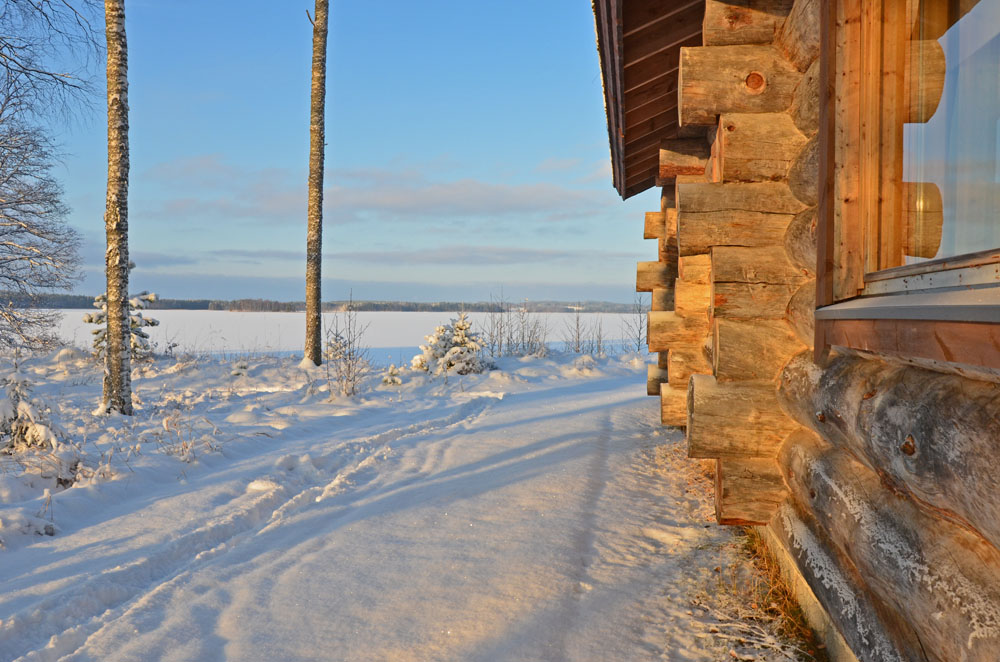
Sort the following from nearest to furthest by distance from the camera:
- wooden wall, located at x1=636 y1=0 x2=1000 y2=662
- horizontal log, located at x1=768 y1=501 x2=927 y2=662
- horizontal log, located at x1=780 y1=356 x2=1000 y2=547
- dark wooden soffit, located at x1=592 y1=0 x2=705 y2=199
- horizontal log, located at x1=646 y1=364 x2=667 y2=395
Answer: horizontal log, located at x1=780 y1=356 x2=1000 y2=547
wooden wall, located at x1=636 y1=0 x2=1000 y2=662
horizontal log, located at x1=768 y1=501 x2=927 y2=662
dark wooden soffit, located at x1=592 y1=0 x2=705 y2=199
horizontal log, located at x1=646 y1=364 x2=667 y2=395

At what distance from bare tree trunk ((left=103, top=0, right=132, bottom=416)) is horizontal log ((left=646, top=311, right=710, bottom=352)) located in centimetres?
690

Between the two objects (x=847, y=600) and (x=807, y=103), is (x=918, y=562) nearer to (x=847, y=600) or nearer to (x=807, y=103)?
(x=847, y=600)

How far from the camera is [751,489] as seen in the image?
143 inches

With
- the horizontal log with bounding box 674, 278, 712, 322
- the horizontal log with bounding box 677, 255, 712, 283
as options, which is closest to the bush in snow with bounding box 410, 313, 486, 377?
the horizontal log with bounding box 674, 278, 712, 322

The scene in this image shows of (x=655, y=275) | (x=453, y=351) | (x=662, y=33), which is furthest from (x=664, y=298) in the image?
(x=453, y=351)

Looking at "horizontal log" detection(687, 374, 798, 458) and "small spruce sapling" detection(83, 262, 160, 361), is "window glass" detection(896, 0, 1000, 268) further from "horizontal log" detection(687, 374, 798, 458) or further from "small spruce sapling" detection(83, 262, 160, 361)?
"small spruce sapling" detection(83, 262, 160, 361)

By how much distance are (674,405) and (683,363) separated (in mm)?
404

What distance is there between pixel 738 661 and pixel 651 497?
2.33m

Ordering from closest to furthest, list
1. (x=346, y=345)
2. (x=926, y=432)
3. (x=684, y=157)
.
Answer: (x=926, y=432)
(x=684, y=157)
(x=346, y=345)

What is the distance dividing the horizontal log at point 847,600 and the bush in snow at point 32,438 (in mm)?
5353

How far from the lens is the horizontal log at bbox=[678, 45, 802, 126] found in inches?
143

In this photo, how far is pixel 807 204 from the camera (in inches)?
137

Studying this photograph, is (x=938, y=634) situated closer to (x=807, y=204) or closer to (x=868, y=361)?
(x=868, y=361)

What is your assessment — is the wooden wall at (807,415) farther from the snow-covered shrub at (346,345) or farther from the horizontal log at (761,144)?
the snow-covered shrub at (346,345)
